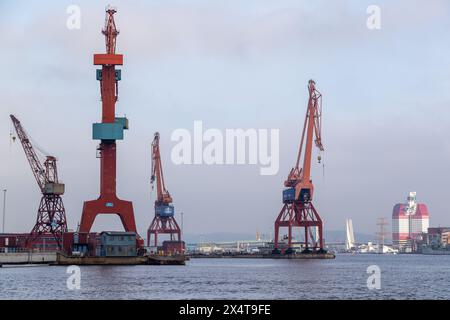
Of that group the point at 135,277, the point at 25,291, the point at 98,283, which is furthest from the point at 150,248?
the point at 25,291

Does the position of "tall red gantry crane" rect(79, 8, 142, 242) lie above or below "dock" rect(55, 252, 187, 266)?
above

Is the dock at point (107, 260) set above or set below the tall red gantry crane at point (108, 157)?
below

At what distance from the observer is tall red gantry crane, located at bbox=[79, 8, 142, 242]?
14438 centimetres

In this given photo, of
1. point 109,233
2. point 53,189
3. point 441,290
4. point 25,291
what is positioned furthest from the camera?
point 53,189

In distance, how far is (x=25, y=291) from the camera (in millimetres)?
77000

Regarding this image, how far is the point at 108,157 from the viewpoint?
14400 centimetres

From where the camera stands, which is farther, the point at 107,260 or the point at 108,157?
the point at 108,157

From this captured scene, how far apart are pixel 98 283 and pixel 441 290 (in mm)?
35529

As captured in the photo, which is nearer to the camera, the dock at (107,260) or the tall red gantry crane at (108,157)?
the dock at (107,260)

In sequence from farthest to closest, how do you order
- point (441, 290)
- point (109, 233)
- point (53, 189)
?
1. point (53, 189)
2. point (109, 233)
3. point (441, 290)

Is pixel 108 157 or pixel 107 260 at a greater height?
pixel 108 157

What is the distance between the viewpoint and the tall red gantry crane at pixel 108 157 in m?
144

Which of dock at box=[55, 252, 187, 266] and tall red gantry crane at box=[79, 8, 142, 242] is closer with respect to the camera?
dock at box=[55, 252, 187, 266]
